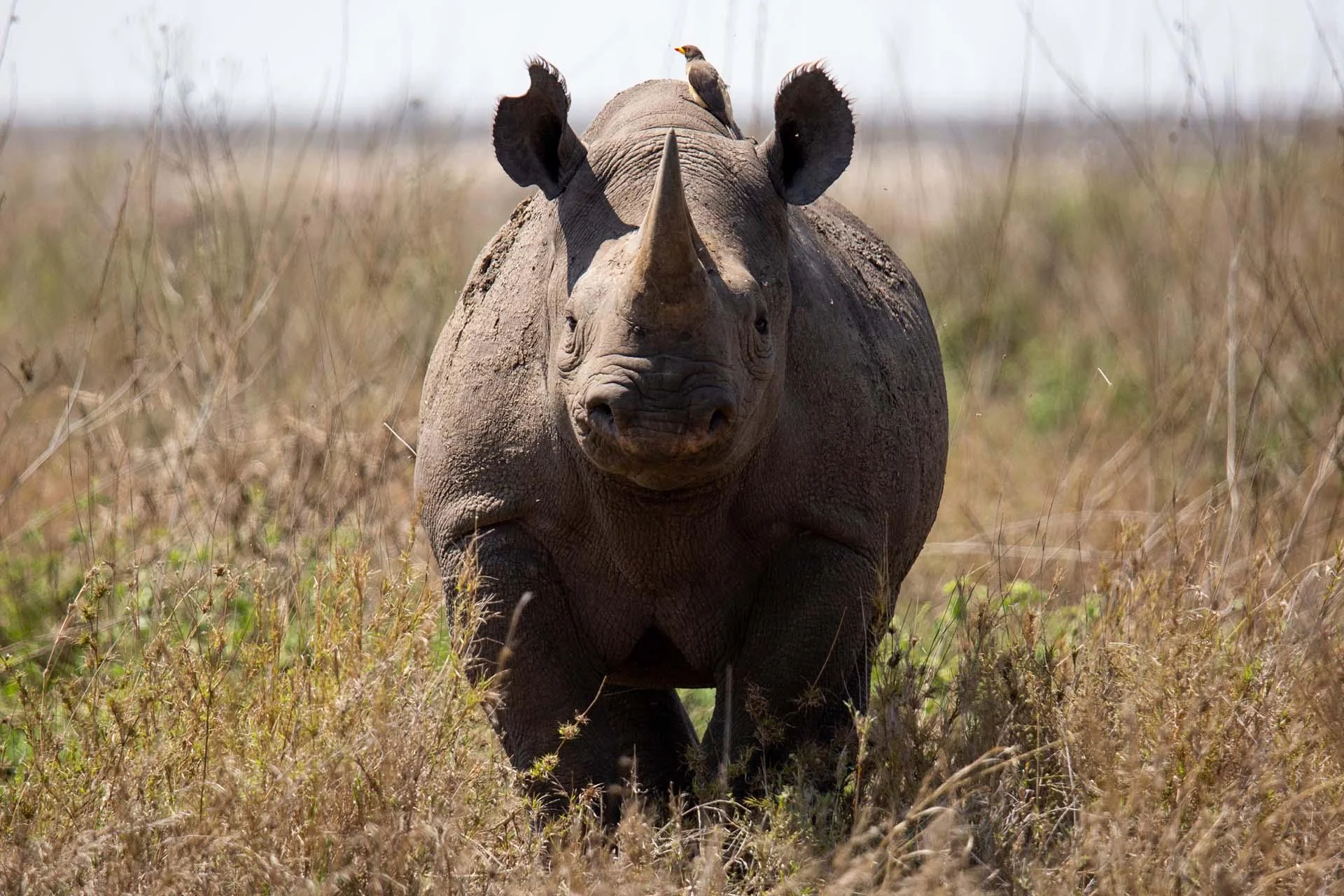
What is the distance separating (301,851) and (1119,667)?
7.98 ft

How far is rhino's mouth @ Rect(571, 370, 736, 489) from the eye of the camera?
3678 mm

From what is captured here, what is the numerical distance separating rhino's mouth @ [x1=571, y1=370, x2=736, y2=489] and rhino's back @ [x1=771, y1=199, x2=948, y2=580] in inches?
26.3

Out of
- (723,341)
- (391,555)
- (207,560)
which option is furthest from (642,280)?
(391,555)

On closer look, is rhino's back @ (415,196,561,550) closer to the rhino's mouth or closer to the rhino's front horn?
the rhino's mouth

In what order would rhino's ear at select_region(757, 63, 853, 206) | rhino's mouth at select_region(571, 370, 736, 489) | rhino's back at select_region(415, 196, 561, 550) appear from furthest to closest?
rhino's ear at select_region(757, 63, 853, 206) < rhino's back at select_region(415, 196, 561, 550) < rhino's mouth at select_region(571, 370, 736, 489)

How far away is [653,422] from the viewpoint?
3.68 meters

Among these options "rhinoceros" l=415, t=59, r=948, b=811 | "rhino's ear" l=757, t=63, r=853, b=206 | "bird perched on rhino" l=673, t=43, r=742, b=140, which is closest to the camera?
"rhinoceros" l=415, t=59, r=948, b=811

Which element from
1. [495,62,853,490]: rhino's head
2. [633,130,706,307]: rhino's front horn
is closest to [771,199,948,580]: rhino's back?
[495,62,853,490]: rhino's head

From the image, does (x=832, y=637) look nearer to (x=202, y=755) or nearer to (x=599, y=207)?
(x=599, y=207)

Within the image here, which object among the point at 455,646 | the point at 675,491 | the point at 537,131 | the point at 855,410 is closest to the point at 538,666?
the point at 455,646

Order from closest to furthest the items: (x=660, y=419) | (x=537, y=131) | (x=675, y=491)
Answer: (x=660, y=419) → (x=675, y=491) → (x=537, y=131)

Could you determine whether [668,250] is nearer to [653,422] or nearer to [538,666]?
[653,422]

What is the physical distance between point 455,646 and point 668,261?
1.24 metres

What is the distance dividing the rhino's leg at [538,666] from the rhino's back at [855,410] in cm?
72
